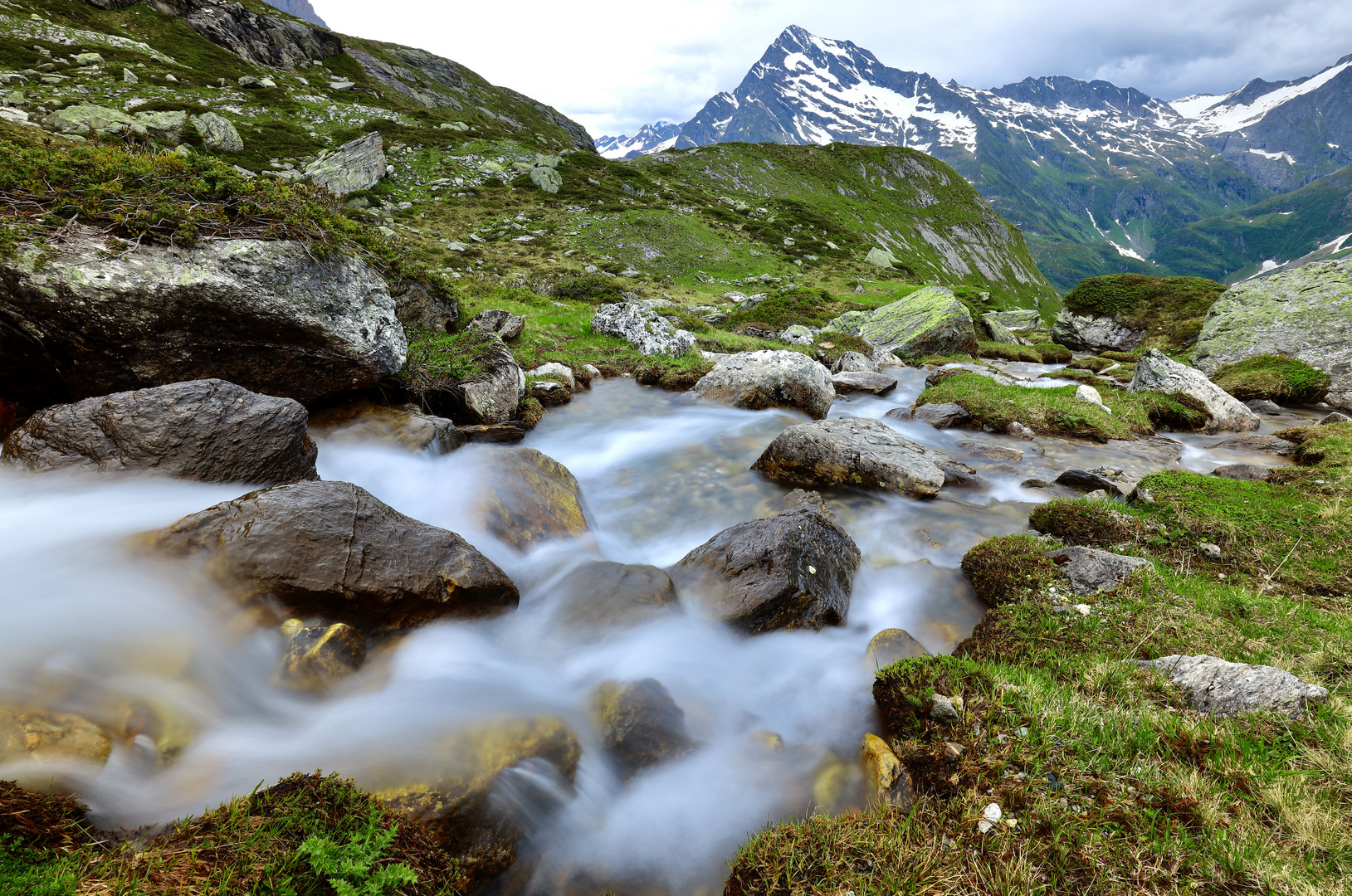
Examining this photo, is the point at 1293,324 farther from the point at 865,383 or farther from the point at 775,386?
the point at 775,386

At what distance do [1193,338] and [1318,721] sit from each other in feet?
107

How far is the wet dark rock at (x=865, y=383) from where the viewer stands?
20078mm

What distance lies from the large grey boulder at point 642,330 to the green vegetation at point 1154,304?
25.8 m

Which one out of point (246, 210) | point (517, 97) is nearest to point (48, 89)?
point (246, 210)

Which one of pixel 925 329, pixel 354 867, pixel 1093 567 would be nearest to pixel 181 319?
pixel 354 867

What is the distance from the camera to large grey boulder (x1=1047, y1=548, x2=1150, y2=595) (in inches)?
261

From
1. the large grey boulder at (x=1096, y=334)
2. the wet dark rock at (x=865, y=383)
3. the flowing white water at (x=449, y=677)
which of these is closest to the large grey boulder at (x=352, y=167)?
the wet dark rock at (x=865, y=383)

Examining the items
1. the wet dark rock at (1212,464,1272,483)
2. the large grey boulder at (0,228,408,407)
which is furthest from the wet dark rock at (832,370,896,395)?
the large grey boulder at (0,228,408,407)

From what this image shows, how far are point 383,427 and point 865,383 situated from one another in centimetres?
1645

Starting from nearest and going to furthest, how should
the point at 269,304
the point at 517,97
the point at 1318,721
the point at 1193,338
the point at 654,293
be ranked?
the point at 1318,721
the point at 269,304
the point at 1193,338
the point at 654,293
the point at 517,97

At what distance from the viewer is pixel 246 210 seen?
9242 millimetres

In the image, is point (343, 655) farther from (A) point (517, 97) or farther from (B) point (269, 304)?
(A) point (517, 97)

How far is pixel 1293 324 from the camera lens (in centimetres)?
1980

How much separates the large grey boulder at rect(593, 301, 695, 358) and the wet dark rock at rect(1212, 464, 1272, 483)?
1557 centimetres
